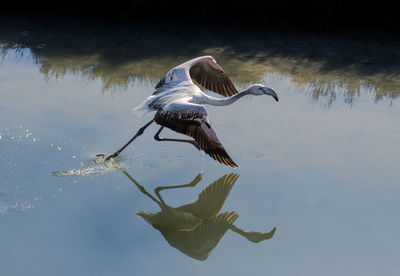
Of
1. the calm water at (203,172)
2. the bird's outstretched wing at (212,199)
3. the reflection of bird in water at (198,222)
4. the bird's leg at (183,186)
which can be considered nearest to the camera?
the calm water at (203,172)

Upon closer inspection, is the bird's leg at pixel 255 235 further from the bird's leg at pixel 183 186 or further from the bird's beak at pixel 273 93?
the bird's beak at pixel 273 93

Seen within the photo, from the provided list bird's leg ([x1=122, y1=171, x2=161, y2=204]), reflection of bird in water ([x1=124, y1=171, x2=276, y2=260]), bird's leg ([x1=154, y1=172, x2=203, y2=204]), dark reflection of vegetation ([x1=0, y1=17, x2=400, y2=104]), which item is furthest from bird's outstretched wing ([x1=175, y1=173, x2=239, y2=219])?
dark reflection of vegetation ([x1=0, y1=17, x2=400, y2=104])

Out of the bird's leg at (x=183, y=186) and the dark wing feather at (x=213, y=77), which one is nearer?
the bird's leg at (x=183, y=186)

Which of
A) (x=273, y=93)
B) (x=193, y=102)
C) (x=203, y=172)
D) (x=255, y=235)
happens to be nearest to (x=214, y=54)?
(x=193, y=102)

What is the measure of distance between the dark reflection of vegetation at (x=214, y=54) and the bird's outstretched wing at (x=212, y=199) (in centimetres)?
320

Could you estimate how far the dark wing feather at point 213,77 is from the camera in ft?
23.8

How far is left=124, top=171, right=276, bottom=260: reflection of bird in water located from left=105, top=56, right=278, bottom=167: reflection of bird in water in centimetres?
53

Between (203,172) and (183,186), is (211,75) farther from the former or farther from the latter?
(183,186)

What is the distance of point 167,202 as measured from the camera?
5.38 metres

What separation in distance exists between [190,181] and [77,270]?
72.5 inches

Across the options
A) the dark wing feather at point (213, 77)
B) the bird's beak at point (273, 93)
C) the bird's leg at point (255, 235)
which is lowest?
the bird's leg at point (255, 235)

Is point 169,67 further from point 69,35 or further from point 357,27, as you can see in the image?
point 357,27

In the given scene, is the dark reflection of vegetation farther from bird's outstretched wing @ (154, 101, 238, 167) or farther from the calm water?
bird's outstretched wing @ (154, 101, 238, 167)

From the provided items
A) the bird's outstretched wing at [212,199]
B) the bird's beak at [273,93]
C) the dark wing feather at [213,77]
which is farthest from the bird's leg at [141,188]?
the dark wing feather at [213,77]
